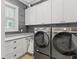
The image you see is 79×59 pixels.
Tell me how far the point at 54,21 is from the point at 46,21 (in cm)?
42

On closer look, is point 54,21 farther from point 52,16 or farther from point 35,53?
point 35,53

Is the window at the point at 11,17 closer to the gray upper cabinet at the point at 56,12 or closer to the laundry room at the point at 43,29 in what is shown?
the laundry room at the point at 43,29

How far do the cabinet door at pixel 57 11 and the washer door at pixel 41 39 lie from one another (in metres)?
0.80

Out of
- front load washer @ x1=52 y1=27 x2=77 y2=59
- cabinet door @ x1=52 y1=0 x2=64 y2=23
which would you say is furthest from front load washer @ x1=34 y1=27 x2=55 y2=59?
cabinet door @ x1=52 y1=0 x2=64 y2=23

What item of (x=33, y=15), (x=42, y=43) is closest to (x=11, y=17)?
(x=33, y=15)

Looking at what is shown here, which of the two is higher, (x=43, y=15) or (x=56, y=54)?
(x=43, y=15)

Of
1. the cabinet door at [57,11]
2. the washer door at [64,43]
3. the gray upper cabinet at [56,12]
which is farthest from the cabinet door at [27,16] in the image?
the washer door at [64,43]

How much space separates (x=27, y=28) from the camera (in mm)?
4441

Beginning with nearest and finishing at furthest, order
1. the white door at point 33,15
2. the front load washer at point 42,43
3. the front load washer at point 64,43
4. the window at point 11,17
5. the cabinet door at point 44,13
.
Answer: the front load washer at point 64,43 → the front load washer at point 42,43 → the cabinet door at point 44,13 → the window at point 11,17 → the white door at point 33,15

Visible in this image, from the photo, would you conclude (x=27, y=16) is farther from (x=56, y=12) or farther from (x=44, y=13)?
(x=56, y=12)

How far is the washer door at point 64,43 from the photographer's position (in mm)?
1581

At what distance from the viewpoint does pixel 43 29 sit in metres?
2.11

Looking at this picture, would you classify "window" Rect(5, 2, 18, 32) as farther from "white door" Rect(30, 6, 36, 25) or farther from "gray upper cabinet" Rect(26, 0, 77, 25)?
"gray upper cabinet" Rect(26, 0, 77, 25)

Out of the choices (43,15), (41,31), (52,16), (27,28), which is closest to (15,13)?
(27,28)
